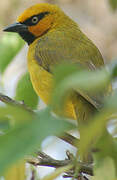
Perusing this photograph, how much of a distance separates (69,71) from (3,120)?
175 mm

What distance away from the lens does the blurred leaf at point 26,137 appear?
25.0 inches

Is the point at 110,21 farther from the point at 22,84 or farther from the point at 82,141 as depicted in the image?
the point at 82,141

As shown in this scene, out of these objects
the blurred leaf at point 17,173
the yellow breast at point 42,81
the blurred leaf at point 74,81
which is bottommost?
the blurred leaf at point 17,173

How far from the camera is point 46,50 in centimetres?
351

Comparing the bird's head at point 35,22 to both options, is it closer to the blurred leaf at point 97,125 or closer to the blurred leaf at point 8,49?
the blurred leaf at point 8,49

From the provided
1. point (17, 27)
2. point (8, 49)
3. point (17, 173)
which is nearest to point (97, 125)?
point (17, 173)

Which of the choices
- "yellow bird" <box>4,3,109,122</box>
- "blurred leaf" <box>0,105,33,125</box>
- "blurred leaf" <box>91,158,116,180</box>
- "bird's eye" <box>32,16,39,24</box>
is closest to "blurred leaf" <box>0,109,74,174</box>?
"blurred leaf" <box>0,105,33,125</box>

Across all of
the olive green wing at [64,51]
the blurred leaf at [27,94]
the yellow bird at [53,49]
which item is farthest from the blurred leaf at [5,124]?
the olive green wing at [64,51]

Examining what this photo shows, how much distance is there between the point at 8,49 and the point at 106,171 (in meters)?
0.95

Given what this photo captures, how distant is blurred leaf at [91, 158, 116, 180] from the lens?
0.80 m

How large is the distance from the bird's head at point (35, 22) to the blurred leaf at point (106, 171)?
3.19m

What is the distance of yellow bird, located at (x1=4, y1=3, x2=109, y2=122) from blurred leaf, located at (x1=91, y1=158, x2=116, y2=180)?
1529mm

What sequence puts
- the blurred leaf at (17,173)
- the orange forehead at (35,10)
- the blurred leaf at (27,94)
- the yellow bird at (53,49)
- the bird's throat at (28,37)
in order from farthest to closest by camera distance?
the bird's throat at (28,37) → the orange forehead at (35,10) → the yellow bird at (53,49) → the blurred leaf at (27,94) → the blurred leaf at (17,173)

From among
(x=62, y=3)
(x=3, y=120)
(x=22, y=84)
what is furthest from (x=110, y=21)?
(x=3, y=120)
